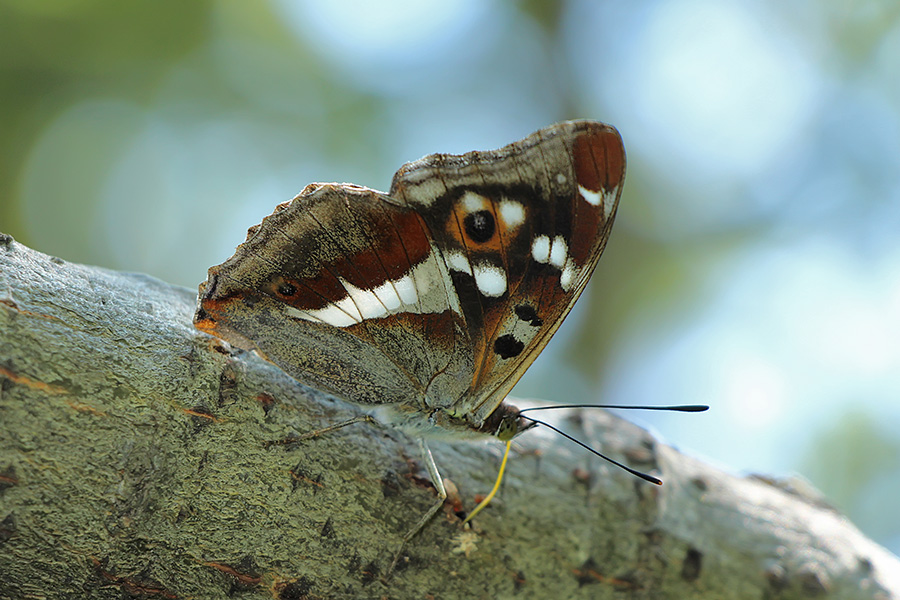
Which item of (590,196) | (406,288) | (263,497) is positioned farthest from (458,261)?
(263,497)

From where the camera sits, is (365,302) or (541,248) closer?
(541,248)

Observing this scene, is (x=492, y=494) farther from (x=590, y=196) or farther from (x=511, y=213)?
(x=590, y=196)

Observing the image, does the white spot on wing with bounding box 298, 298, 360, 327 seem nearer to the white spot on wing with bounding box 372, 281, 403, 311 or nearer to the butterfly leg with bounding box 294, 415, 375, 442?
the white spot on wing with bounding box 372, 281, 403, 311

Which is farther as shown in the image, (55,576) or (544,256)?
(544,256)

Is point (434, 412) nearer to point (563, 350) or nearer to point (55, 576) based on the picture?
point (55, 576)

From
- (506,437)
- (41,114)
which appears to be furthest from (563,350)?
(41,114)

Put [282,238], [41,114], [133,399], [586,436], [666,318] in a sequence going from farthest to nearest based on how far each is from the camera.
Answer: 1. [666,318]
2. [41,114]
3. [586,436]
4. [282,238]
5. [133,399]

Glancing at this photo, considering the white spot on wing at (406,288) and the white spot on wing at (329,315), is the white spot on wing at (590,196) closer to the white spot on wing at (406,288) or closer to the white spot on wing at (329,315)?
the white spot on wing at (406,288)
